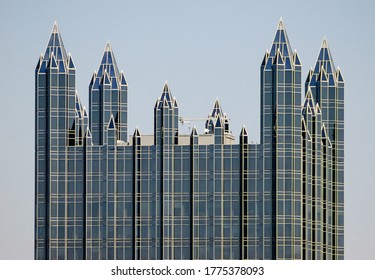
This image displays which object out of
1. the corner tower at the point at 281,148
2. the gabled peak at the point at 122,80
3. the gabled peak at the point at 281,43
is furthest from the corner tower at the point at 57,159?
the gabled peak at the point at 281,43

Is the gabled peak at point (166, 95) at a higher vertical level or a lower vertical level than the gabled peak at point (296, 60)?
lower

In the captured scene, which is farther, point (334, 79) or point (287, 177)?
point (334, 79)

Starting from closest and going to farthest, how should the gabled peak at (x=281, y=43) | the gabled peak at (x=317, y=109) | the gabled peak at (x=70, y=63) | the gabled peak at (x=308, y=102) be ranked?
the gabled peak at (x=281, y=43), the gabled peak at (x=308, y=102), the gabled peak at (x=70, y=63), the gabled peak at (x=317, y=109)

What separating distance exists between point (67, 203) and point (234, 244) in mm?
15397

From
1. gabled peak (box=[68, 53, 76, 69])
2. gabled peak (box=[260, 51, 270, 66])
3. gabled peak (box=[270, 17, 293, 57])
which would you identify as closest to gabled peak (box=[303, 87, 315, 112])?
gabled peak (box=[270, 17, 293, 57])

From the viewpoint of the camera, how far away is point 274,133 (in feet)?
453

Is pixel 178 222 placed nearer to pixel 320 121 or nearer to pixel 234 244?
pixel 234 244

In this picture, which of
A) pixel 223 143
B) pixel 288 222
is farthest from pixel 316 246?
pixel 223 143

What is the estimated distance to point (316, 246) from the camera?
138 meters

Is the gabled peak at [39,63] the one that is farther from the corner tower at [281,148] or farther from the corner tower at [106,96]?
the corner tower at [281,148]

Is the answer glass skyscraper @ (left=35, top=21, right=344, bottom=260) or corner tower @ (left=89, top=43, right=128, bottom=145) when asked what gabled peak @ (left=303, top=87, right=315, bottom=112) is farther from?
corner tower @ (left=89, top=43, right=128, bottom=145)

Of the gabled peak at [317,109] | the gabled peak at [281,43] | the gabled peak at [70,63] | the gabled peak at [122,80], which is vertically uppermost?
the gabled peak at [281,43]

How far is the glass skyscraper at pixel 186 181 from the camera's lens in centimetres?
13800

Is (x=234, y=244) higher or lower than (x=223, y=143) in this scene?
lower
